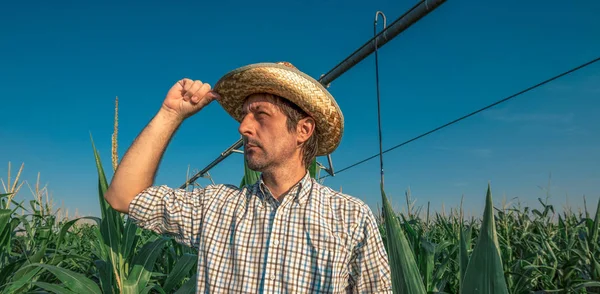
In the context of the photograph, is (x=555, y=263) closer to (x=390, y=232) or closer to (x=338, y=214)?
(x=338, y=214)

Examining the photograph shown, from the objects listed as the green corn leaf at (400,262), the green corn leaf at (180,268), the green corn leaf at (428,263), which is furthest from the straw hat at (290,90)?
the green corn leaf at (400,262)

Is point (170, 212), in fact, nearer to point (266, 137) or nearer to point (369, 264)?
point (266, 137)

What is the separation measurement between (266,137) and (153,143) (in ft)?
1.51

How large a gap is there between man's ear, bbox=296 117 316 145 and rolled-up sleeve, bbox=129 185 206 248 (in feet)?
1.47

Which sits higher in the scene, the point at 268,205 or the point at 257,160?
the point at 257,160

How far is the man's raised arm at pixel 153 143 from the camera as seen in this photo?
175 centimetres

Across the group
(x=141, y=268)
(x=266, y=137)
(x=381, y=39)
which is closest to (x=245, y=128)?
(x=266, y=137)

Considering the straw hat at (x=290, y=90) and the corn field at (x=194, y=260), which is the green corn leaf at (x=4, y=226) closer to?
the corn field at (x=194, y=260)

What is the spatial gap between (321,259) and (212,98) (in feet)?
2.71

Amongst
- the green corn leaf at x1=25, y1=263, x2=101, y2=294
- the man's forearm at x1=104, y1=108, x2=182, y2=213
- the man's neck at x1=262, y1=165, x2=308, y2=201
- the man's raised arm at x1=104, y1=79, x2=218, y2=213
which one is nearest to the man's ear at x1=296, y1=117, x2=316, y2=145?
the man's neck at x1=262, y1=165, x2=308, y2=201

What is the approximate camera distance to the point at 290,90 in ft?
5.84

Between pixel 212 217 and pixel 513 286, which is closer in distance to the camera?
pixel 212 217

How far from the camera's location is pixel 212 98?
1.95 meters

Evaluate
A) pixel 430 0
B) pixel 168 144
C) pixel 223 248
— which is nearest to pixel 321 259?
pixel 223 248
